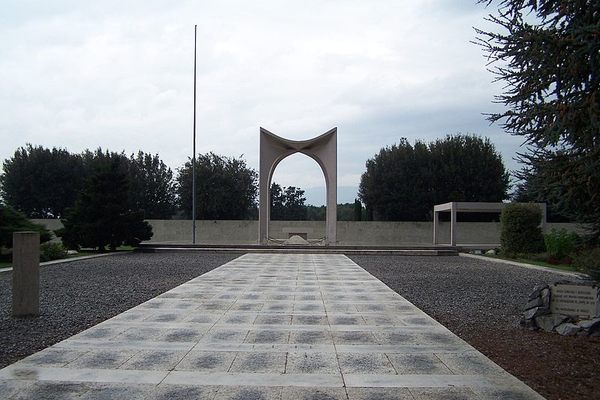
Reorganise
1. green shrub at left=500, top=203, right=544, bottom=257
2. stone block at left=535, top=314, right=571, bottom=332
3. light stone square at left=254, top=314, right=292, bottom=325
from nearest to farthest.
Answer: stone block at left=535, top=314, right=571, bottom=332
light stone square at left=254, top=314, right=292, bottom=325
green shrub at left=500, top=203, right=544, bottom=257

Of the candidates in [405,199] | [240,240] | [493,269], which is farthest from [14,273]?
[405,199]

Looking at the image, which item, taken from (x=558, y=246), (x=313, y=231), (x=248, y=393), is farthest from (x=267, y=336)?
(x=313, y=231)

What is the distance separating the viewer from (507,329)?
7750mm

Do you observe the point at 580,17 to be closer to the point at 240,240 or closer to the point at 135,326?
the point at 135,326

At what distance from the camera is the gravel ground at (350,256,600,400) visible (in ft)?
17.3

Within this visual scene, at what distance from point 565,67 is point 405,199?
41.8m

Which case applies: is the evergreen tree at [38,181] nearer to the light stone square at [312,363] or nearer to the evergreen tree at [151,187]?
the evergreen tree at [151,187]

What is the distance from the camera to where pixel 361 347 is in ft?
21.6

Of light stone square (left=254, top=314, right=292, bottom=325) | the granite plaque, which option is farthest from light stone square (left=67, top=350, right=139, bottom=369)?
the granite plaque

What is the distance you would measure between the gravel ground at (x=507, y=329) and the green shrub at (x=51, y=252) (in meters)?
12.3

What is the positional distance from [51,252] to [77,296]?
36.1 ft

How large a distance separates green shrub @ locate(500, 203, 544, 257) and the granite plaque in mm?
17051

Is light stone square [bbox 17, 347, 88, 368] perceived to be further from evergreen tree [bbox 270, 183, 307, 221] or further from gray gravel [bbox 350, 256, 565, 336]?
evergreen tree [bbox 270, 183, 307, 221]

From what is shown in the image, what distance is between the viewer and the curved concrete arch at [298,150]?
31.9 meters
